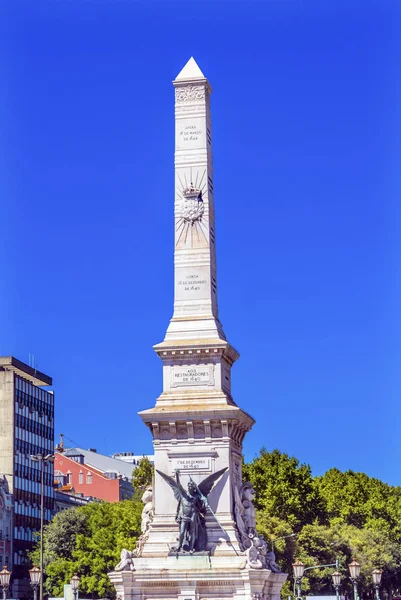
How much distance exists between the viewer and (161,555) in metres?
45.2

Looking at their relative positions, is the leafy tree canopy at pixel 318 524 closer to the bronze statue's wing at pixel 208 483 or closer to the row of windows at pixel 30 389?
the row of windows at pixel 30 389

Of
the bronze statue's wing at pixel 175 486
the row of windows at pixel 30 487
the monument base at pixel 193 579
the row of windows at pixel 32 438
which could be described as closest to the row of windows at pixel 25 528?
the row of windows at pixel 30 487

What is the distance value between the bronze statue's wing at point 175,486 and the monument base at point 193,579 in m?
2.38

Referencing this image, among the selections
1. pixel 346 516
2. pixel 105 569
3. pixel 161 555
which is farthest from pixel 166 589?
pixel 346 516

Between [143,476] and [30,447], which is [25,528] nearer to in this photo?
[30,447]

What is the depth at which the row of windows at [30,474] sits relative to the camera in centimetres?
10188

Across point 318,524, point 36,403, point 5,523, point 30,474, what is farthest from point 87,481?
point 318,524

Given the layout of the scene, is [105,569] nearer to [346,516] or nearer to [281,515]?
[281,515]

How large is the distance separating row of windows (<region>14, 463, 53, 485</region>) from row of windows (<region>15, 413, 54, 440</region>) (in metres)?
3.50

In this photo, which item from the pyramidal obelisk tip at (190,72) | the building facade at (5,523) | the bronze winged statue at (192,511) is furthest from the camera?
the building facade at (5,523)

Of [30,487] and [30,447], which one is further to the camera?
[30,447]

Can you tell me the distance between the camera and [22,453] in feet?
339

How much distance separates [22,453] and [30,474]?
Answer: 2.94 m

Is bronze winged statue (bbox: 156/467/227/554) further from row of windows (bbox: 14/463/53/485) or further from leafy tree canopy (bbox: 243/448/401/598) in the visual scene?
row of windows (bbox: 14/463/53/485)
